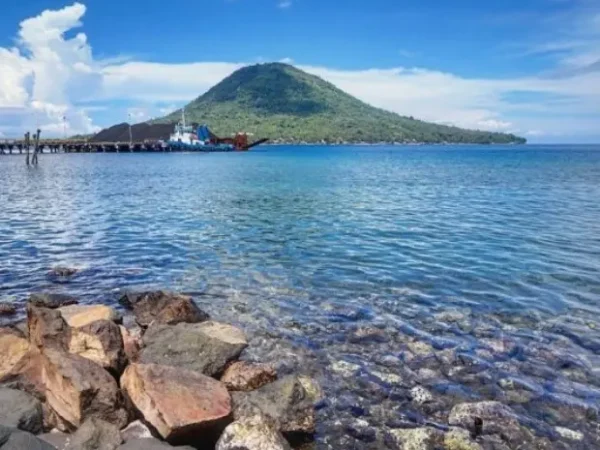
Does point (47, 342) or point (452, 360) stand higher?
point (47, 342)

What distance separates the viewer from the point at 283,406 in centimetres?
895

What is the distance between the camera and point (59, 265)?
20.3 meters

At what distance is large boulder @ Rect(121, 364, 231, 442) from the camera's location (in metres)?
7.86

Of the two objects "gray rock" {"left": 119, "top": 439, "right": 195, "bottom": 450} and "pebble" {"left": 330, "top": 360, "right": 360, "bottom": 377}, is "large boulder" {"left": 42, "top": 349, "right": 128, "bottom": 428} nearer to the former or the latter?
"gray rock" {"left": 119, "top": 439, "right": 195, "bottom": 450}

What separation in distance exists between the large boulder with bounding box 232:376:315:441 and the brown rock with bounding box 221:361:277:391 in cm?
53

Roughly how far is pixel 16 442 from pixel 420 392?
7.01 m

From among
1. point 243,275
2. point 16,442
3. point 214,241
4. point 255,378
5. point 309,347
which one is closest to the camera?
point 16,442

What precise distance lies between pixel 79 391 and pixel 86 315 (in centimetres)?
432

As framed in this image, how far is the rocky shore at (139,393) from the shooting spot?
775 cm

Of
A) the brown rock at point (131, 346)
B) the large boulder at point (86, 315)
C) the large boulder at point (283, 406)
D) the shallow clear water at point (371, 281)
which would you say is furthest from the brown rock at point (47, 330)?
the shallow clear water at point (371, 281)

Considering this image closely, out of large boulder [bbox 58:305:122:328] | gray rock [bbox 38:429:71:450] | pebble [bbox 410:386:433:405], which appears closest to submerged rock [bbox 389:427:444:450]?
pebble [bbox 410:386:433:405]

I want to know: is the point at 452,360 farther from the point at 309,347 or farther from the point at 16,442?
the point at 16,442

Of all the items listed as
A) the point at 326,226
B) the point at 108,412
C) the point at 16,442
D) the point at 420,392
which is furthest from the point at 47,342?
the point at 326,226

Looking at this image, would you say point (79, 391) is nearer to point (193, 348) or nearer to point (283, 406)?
point (193, 348)
